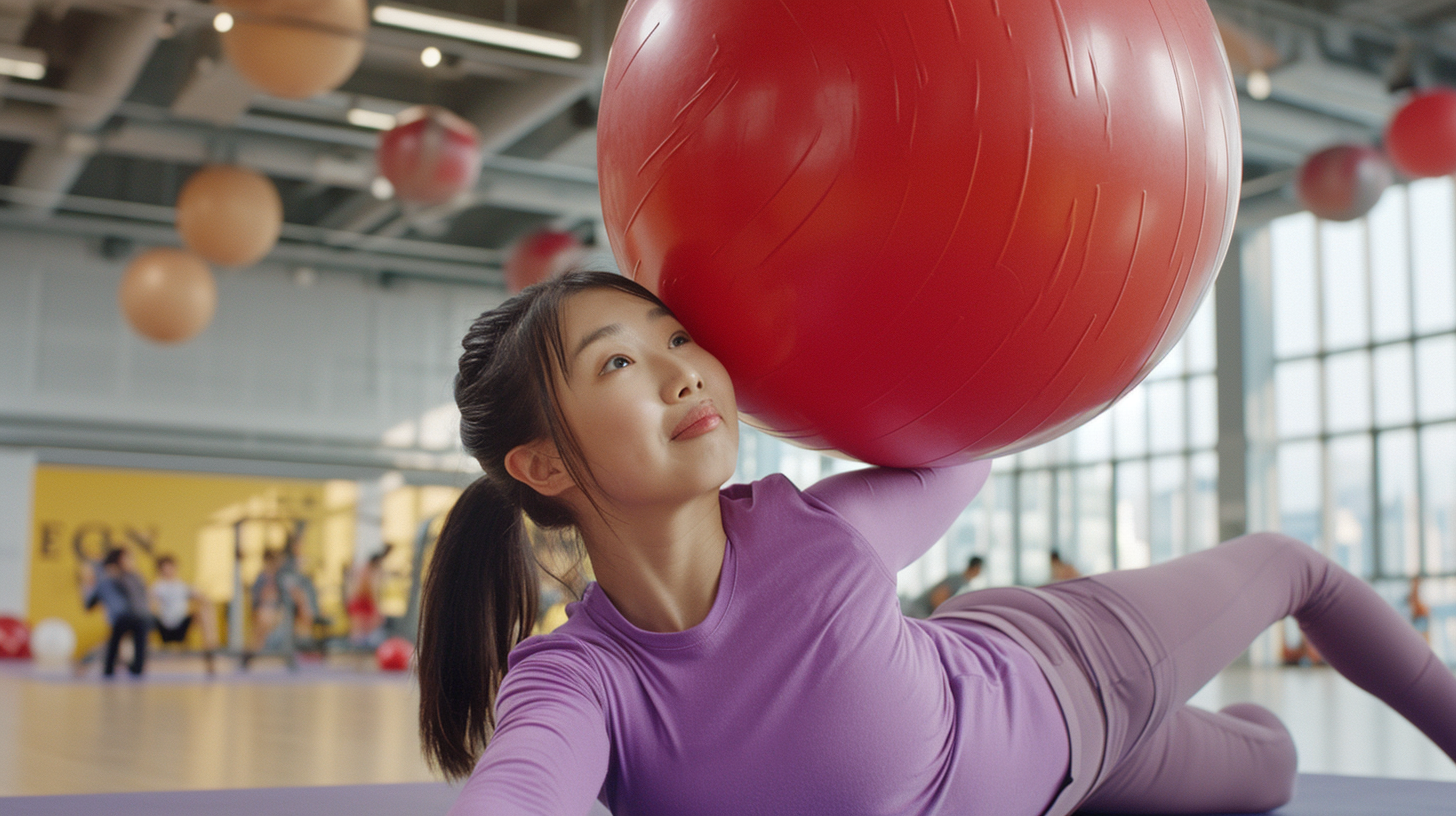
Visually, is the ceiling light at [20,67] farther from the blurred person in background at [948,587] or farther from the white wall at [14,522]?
the blurred person in background at [948,587]

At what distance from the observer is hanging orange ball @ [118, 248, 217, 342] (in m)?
5.71

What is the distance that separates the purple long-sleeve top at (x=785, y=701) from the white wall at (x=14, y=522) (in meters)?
12.5

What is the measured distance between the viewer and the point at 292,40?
172 inches

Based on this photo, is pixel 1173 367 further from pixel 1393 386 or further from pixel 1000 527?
pixel 1000 527

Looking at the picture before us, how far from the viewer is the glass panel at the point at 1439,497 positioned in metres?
9.45

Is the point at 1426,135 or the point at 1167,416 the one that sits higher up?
the point at 1426,135

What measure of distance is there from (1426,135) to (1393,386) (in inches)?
232

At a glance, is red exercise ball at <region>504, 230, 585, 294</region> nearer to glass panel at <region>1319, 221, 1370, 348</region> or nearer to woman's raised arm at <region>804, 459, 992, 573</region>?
woman's raised arm at <region>804, 459, 992, 573</region>

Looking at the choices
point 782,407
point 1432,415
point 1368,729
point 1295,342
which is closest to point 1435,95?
point 1368,729

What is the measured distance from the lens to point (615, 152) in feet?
4.20

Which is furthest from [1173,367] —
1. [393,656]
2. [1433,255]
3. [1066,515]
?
[393,656]

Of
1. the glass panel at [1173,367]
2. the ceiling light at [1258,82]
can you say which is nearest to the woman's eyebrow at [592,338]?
the ceiling light at [1258,82]

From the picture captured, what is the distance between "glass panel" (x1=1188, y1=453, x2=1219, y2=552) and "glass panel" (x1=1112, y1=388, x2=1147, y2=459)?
0.63m

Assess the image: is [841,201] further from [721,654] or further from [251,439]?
[251,439]
